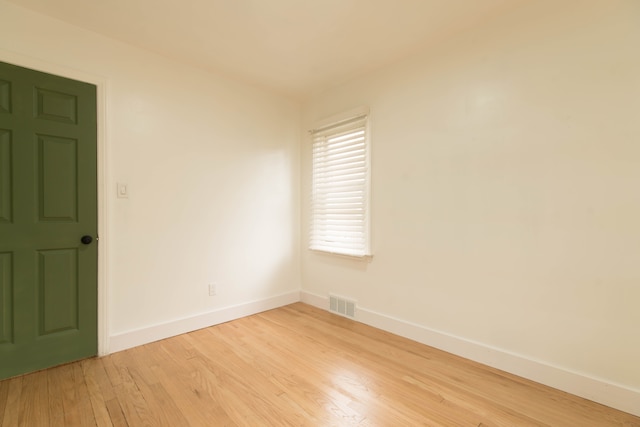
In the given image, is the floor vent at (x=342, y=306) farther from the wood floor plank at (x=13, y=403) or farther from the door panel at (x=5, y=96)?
the door panel at (x=5, y=96)

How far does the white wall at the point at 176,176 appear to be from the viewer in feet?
7.47

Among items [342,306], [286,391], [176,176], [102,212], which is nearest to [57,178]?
[102,212]

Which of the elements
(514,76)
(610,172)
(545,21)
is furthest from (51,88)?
(610,172)

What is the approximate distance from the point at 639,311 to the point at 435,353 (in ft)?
4.21

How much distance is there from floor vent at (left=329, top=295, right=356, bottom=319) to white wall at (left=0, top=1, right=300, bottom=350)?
26.8 inches

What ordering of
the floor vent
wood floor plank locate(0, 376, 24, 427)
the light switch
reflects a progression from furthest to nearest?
the floor vent, the light switch, wood floor plank locate(0, 376, 24, 427)

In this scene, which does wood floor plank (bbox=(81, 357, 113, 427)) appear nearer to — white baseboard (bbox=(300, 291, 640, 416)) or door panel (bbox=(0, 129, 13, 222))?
door panel (bbox=(0, 129, 13, 222))

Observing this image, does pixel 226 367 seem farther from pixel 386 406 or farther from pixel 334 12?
pixel 334 12

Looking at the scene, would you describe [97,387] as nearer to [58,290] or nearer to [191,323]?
[58,290]

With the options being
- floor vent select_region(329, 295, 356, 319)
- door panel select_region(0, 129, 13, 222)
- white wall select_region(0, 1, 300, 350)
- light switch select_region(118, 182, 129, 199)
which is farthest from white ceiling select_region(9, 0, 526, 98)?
floor vent select_region(329, 295, 356, 319)

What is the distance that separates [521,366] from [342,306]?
1656mm

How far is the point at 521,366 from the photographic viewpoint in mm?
1994

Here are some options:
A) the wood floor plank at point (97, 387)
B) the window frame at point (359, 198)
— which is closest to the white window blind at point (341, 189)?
the window frame at point (359, 198)

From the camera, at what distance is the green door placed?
76.7 inches
